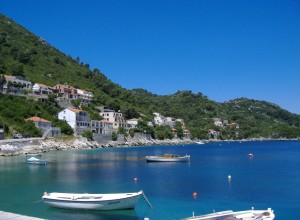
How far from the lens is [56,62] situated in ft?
473

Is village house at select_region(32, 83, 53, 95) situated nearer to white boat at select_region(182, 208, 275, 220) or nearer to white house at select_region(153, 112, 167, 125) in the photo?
white house at select_region(153, 112, 167, 125)

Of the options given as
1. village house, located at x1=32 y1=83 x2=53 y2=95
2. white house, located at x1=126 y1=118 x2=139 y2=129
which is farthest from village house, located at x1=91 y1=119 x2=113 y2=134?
village house, located at x1=32 y1=83 x2=53 y2=95

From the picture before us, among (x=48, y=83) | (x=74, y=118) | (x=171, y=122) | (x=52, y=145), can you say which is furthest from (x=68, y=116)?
(x=171, y=122)

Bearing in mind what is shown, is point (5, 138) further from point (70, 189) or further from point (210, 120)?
point (210, 120)

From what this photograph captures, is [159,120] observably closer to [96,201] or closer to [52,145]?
[52,145]

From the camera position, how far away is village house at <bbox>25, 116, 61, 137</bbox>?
79.8 m

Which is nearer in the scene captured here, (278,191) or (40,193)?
(40,193)

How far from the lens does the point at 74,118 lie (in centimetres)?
9106

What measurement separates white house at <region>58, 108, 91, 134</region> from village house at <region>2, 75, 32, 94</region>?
40.7ft

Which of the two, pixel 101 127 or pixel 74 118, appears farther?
pixel 101 127

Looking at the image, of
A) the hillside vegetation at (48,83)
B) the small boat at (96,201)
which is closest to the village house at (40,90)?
the hillside vegetation at (48,83)

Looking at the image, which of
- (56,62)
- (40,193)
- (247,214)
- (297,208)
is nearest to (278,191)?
(297,208)

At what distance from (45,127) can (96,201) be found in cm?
6193

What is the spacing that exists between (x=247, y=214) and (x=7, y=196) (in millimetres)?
19055
